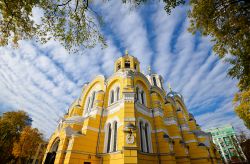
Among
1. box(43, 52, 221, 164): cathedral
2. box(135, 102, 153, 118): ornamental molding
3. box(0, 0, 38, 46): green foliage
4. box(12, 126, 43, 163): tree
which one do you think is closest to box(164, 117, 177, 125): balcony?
box(43, 52, 221, 164): cathedral

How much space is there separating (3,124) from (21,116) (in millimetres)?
3163

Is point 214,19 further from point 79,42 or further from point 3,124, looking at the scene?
point 3,124

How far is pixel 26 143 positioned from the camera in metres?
21.5

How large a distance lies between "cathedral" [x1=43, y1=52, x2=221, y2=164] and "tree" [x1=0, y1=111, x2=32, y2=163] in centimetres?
1389

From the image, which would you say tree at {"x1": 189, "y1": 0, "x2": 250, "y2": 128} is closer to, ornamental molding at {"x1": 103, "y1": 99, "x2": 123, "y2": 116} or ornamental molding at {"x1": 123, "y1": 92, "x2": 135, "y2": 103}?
ornamental molding at {"x1": 123, "y1": 92, "x2": 135, "y2": 103}

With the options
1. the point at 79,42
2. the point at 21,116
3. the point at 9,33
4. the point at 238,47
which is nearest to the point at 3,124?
the point at 21,116

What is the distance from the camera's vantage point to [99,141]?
12.3 meters

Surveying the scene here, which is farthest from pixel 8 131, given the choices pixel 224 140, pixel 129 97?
pixel 224 140

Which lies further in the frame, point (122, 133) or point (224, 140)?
point (224, 140)

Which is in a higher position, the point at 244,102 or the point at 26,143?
the point at 244,102

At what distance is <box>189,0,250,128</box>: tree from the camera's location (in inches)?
281

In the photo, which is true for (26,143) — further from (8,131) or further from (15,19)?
(15,19)

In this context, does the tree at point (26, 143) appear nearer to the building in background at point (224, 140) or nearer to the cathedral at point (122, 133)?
the cathedral at point (122, 133)

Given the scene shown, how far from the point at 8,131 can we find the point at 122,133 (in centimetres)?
2295
